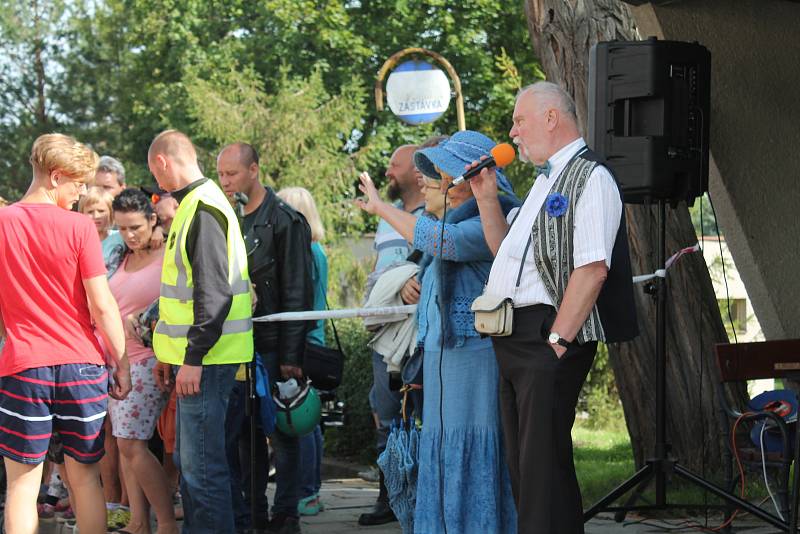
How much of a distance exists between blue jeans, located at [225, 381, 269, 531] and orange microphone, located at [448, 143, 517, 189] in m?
1.81

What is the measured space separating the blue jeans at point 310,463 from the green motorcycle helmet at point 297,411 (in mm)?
609

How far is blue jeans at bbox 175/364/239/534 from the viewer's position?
A: 17.7 ft

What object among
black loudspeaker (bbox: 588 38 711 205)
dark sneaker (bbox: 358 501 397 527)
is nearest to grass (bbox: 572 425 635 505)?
dark sneaker (bbox: 358 501 397 527)

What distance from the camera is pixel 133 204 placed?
6.35 m

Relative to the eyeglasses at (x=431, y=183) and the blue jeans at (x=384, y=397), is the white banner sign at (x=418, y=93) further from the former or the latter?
the eyeglasses at (x=431, y=183)

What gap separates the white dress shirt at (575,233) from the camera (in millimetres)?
4320

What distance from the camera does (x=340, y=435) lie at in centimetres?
1062

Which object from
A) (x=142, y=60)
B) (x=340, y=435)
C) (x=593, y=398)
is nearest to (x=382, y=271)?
(x=340, y=435)

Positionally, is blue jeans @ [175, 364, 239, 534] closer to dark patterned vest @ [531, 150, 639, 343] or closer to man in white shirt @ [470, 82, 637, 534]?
man in white shirt @ [470, 82, 637, 534]

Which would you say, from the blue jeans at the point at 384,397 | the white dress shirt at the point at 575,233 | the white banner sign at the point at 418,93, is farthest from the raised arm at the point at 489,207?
the white banner sign at the point at 418,93

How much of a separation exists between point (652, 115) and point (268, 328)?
2.23m

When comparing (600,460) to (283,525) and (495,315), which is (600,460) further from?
(495,315)

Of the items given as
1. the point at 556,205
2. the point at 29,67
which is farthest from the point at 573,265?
the point at 29,67

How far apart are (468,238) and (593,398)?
9.40 meters
